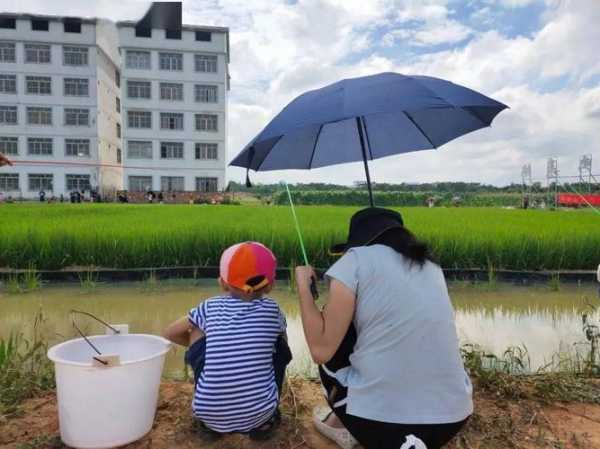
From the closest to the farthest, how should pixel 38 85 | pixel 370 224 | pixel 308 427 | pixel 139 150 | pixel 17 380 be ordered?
pixel 370 224 < pixel 308 427 < pixel 17 380 < pixel 38 85 < pixel 139 150

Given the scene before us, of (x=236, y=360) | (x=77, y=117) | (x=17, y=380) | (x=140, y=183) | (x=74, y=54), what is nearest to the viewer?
(x=236, y=360)

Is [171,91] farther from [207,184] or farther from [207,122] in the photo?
[207,184]

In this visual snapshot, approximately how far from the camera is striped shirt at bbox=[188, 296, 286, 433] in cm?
171

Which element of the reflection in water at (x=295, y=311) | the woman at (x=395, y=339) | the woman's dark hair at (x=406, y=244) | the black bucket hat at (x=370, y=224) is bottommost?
the reflection in water at (x=295, y=311)

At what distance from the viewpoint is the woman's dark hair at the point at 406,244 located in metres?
1.48

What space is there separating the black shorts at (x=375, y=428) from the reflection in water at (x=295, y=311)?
1.26 meters

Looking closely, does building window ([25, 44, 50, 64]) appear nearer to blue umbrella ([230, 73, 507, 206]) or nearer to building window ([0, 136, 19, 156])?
building window ([0, 136, 19, 156])

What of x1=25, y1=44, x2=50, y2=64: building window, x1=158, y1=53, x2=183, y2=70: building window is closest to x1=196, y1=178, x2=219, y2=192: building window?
x1=158, y1=53, x2=183, y2=70: building window

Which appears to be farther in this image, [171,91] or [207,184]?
[207,184]

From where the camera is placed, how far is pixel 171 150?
105ft

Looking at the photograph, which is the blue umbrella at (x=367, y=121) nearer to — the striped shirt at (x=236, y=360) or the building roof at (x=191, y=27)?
the striped shirt at (x=236, y=360)

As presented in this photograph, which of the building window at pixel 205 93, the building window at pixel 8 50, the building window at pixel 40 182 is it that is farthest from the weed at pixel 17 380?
the building window at pixel 8 50

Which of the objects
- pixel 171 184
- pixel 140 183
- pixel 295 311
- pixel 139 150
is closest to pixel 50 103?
pixel 139 150

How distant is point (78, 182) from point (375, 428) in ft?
105
